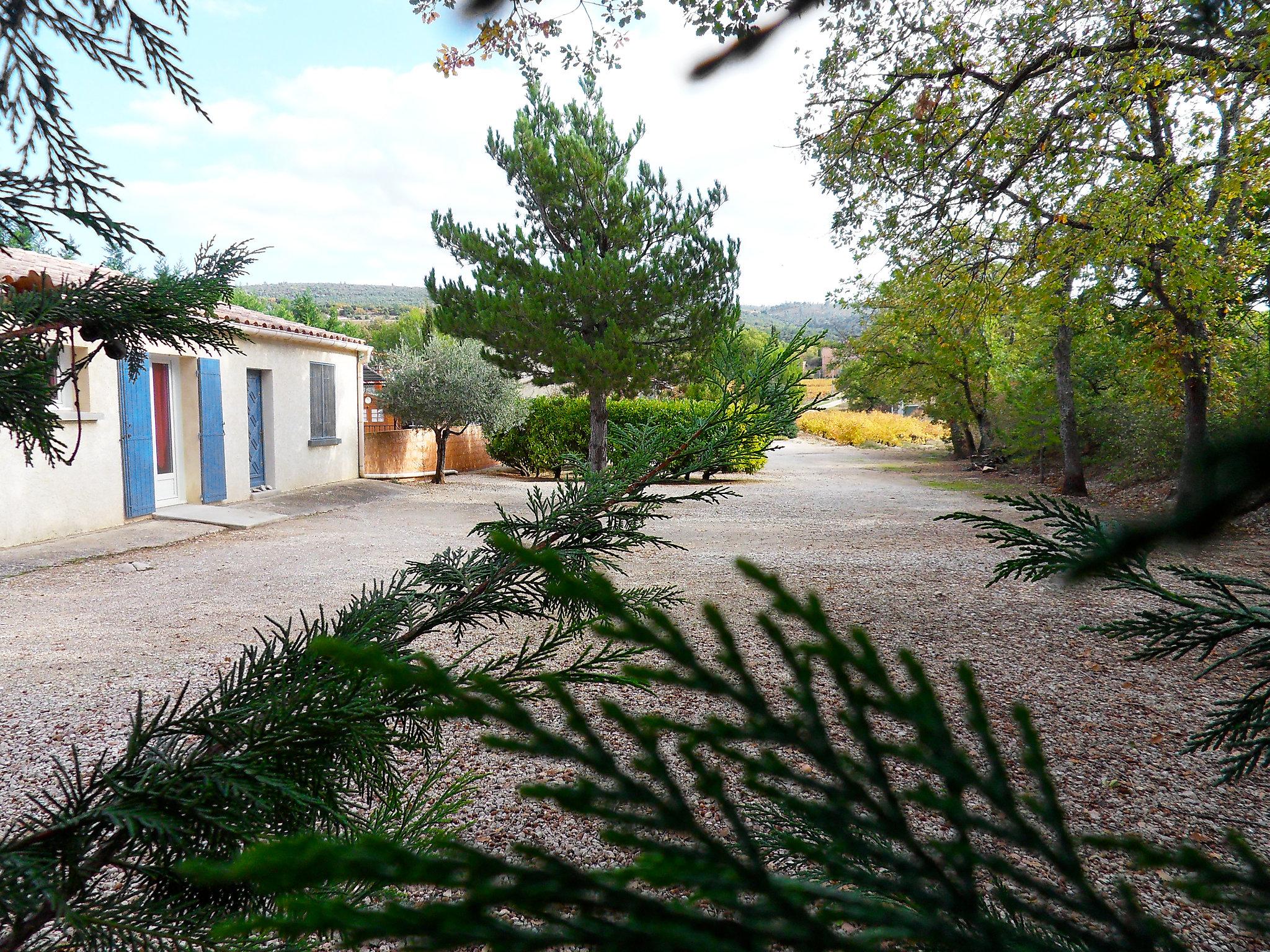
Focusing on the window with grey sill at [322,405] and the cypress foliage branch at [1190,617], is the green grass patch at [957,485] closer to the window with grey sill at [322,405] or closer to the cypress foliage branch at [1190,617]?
the window with grey sill at [322,405]

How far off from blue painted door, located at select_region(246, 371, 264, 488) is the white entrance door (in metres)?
1.43

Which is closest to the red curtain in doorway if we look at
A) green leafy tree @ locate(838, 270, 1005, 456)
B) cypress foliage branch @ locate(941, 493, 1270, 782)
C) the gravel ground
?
the gravel ground

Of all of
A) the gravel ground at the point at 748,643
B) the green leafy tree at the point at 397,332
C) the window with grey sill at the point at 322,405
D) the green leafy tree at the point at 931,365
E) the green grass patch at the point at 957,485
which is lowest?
the gravel ground at the point at 748,643

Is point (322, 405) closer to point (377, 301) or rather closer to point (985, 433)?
point (985, 433)

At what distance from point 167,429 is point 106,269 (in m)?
6.41

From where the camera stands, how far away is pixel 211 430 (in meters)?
12.4

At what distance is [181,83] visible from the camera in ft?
6.38

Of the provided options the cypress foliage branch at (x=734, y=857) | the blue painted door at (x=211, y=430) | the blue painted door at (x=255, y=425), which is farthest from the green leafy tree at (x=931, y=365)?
the cypress foliage branch at (x=734, y=857)

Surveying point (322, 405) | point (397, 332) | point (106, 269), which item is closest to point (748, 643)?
point (106, 269)

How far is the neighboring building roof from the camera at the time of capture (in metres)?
8.75

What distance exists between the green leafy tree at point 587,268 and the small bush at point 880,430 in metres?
18.5

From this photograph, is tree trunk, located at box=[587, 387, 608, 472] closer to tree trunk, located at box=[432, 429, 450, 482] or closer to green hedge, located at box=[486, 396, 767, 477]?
green hedge, located at box=[486, 396, 767, 477]

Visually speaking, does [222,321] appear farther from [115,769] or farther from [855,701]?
[855,701]

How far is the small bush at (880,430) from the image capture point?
115 feet
